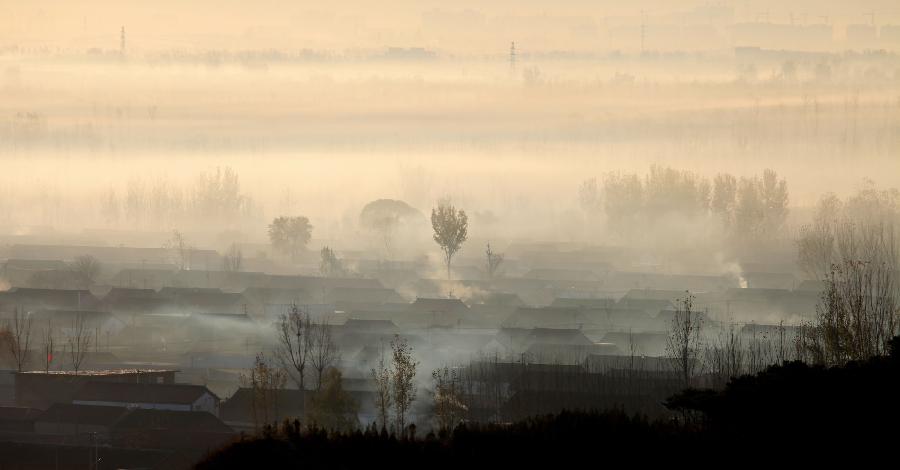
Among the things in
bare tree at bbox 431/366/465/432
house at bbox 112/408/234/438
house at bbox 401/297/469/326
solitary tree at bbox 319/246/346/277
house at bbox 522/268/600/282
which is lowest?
house at bbox 112/408/234/438

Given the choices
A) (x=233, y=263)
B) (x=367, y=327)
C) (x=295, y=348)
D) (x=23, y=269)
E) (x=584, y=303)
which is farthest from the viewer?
(x=233, y=263)

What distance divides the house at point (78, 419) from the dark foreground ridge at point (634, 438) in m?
17.5

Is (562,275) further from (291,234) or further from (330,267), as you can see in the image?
(291,234)

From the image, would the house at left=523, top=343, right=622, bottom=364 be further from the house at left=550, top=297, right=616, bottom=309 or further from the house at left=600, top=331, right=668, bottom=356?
the house at left=550, top=297, right=616, bottom=309

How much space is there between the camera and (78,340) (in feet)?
188

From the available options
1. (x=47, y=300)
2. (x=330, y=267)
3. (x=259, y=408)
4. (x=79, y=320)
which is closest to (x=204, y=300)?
(x=47, y=300)

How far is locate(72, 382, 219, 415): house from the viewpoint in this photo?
4138 cm

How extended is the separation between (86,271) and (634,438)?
242 feet

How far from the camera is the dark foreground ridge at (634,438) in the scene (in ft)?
69.3

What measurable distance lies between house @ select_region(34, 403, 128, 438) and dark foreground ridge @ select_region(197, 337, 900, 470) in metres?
17.5

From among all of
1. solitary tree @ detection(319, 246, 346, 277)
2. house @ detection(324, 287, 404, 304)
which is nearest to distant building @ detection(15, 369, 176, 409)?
house @ detection(324, 287, 404, 304)

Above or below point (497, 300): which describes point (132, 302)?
above

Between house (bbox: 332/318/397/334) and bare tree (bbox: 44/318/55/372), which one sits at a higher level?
house (bbox: 332/318/397/334)

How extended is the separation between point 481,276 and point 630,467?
76.5m
